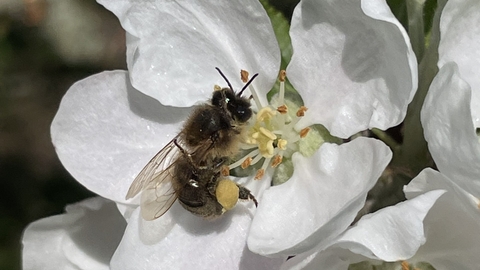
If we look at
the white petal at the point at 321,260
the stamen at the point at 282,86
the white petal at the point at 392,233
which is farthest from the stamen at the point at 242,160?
the white petal at the point at 392,233

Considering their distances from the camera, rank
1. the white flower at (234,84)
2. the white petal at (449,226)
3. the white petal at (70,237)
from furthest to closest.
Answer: the white petal at (70,237), the white flower at (234,84), the white petal at (449,226)

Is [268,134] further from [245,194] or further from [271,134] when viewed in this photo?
[245,194]

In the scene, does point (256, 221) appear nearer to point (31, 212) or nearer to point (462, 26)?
point (462, 26)

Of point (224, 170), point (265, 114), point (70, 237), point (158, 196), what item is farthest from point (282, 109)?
point (70, 237)

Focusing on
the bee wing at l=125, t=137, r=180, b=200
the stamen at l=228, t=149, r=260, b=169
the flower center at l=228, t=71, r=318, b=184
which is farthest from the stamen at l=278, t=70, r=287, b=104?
the bee wing at l=125, t=137, r=180, b=200

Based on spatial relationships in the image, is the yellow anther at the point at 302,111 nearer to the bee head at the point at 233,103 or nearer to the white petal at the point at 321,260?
the bee head at the point at 233,103

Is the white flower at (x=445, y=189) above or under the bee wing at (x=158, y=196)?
above

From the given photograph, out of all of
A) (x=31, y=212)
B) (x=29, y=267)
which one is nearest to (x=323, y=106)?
(x=29, y=267)
